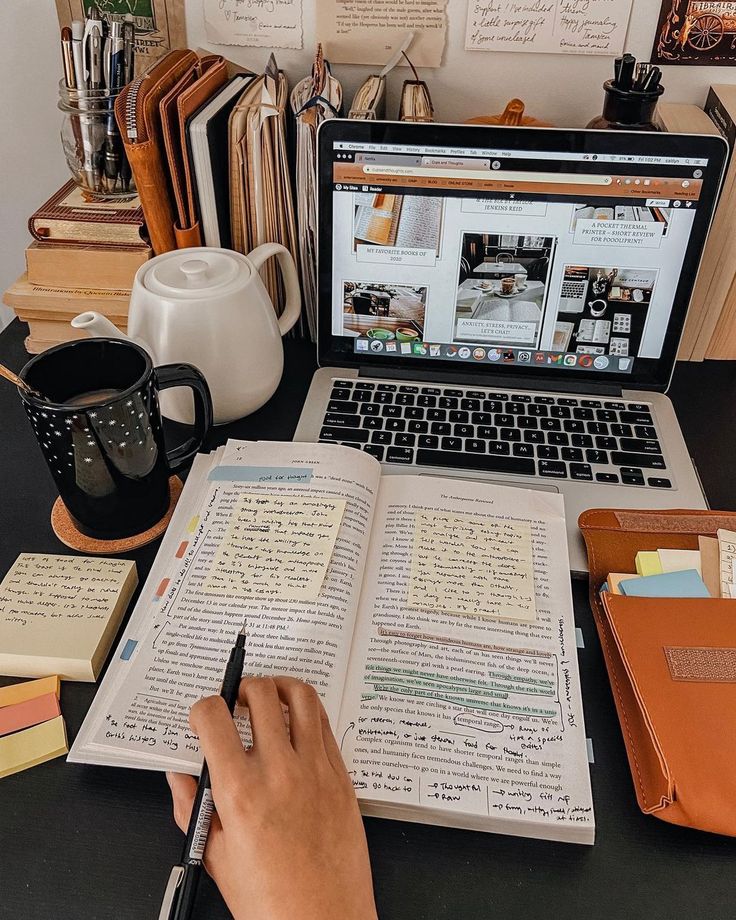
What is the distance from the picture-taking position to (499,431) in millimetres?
831

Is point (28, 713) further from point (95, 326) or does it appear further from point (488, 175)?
point (488, 175)

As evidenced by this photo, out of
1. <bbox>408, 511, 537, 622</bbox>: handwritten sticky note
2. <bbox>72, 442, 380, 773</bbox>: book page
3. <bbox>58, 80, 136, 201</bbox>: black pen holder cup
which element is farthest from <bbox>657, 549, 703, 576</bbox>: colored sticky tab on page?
<bbox>58, 80, 136, 201</bbox>: black pen holder cup

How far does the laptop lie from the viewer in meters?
0.77

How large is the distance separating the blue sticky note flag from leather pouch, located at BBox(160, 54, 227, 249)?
626mm

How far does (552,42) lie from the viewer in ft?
3.01

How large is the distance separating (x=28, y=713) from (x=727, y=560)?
1.95 ft

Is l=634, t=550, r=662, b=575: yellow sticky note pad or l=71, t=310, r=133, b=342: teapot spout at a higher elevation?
l=71, t=310, r=133, b=342: teapot spout

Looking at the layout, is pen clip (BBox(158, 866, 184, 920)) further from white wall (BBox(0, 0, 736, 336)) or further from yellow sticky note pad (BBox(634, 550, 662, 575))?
white wall (BBox(0, 0, 736, 336))

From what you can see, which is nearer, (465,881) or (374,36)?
(465,881)

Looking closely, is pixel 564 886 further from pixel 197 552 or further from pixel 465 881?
pixel 197 552

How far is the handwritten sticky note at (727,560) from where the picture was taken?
64cm

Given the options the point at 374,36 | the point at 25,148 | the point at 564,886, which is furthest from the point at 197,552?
the point at 25,148

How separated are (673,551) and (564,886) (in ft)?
0.98

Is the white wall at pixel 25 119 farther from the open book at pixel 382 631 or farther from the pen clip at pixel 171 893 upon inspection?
the pen clip at pixel 171 893
